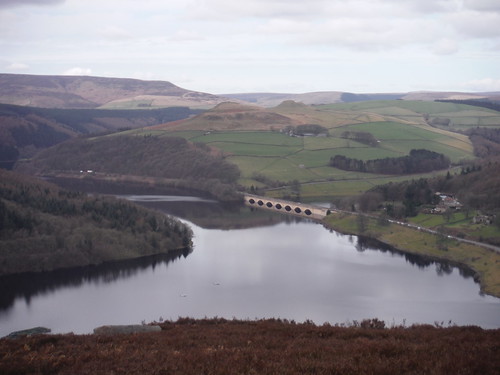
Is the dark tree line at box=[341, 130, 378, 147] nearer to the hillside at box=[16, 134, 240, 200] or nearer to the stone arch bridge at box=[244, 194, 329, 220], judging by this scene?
the hillside at box=[16, 134, 240, 200]

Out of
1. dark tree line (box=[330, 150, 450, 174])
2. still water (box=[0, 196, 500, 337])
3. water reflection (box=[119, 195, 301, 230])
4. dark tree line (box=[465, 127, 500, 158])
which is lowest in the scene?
water reflection (box=[119, 195, 301, 230])

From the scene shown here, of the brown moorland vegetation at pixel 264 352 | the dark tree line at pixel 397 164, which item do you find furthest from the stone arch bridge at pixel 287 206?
the brown moorland vegetation at pixel 264 352

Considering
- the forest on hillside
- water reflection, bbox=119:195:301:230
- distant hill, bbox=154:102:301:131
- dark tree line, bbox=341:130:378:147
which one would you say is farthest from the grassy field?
the forest on hillside

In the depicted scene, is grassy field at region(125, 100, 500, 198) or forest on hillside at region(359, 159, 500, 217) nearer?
forest on hillside at region(359, 159, 500, 217)

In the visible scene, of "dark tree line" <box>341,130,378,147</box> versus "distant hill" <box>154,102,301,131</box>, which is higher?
"distant hill" <box>154,102,301,131</box>

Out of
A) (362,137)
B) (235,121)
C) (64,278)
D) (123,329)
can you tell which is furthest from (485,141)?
(123,329)

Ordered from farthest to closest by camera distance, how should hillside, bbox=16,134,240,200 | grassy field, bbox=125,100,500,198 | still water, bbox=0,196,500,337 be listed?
hillside, bbox=16,134,240,200
grassy field, bbox=125,100,500,198
still water, bbox=0,196,500,337

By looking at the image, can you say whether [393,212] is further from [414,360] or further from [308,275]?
[414,360]
